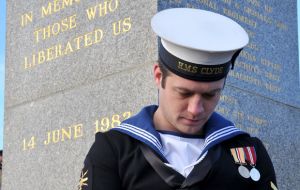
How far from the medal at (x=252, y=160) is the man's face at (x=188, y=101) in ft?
0.69

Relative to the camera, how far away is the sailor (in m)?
2.25

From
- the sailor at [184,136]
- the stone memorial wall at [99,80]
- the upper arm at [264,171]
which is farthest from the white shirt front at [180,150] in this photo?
the stone memorial wall at [99,80]

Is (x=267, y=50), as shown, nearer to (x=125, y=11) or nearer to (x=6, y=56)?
(x=125, y=11)

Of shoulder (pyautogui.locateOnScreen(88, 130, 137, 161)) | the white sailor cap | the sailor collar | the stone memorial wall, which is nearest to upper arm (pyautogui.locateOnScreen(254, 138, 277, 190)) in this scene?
the sailor collar

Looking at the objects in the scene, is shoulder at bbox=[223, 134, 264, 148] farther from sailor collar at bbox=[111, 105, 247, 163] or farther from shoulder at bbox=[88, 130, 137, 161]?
shoulder at bbox=[88, 130, 137, 161]

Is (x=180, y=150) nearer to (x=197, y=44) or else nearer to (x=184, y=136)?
(x=184, y=136)

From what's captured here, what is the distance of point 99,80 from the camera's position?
6.17 metres

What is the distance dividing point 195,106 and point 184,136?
0.19 meters

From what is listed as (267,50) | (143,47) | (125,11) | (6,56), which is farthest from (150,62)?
(6,56)

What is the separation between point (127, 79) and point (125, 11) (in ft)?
2.18

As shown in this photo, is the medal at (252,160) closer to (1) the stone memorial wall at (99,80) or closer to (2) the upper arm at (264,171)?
(2) the upper arm at (264,171)

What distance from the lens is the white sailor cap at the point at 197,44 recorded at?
2.24m

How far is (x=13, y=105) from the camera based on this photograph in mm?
7109

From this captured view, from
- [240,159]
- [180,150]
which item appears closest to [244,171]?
[240,159]
